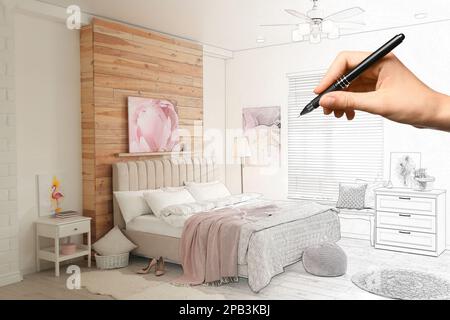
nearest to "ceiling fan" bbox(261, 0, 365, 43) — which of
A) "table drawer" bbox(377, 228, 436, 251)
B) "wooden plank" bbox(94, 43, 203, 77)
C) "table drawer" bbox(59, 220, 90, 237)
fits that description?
"wooden plank" bbox(94, 43, 203, 77)

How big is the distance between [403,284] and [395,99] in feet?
12.6

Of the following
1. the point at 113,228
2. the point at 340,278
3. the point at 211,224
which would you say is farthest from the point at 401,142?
the point at 113,228

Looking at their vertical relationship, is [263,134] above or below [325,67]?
below

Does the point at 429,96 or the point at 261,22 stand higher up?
the point at 261,22

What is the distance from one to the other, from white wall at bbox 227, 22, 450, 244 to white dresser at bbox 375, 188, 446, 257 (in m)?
0.45

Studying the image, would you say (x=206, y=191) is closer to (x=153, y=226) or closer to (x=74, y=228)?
(x=153, y=226)

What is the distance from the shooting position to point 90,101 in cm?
485

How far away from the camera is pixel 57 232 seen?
4.23 m

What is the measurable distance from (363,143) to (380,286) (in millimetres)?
2460

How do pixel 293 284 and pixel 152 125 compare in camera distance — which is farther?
pixel 152 125

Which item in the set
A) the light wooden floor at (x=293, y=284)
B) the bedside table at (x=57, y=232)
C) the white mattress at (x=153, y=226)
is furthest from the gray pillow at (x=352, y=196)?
the bedside table at (x=57, y=232)

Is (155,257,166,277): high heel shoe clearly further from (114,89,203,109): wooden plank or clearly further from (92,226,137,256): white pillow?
(114,89,203,109): wooden plank

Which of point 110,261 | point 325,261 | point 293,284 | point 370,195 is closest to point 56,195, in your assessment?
point 110,261

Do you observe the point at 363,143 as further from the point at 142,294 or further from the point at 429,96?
the point at 429,96
